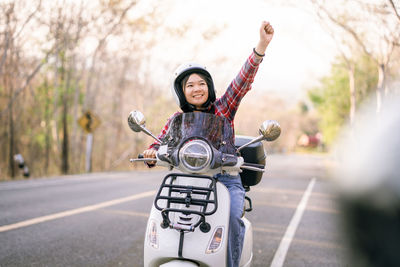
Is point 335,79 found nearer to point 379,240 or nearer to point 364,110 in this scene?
point 364,110

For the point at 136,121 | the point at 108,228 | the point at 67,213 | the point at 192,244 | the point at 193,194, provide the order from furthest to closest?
the point at 67,213, the point at 108,228, the point at 136,121, the point at 193,194, the point at 192,244

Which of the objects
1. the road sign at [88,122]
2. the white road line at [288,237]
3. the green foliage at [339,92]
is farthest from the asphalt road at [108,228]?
the green foliage at [339,92]

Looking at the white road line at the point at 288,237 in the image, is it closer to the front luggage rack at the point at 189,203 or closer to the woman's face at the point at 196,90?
the front luggage rack at the point at 189,203

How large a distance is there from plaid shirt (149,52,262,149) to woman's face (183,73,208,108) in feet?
0.69

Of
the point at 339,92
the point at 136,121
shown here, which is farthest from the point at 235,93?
the point at 339,92

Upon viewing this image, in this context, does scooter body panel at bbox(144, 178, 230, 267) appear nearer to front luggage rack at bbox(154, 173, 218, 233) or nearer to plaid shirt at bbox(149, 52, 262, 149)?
front luggage rack at bbox(154, 173, 218, 233)

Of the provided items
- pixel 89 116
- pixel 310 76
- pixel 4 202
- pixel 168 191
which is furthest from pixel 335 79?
pixel 168 191

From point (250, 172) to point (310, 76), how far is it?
34068mm

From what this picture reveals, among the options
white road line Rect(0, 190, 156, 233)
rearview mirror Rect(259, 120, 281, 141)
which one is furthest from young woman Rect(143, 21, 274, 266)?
white road line Rect(0, 190, 156, 233)

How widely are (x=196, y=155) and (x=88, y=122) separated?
16.2 m

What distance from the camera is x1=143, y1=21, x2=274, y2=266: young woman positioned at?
3.09 metres

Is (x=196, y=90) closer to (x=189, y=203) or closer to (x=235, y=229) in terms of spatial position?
(x=189, y=203)

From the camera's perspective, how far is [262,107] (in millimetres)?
69250

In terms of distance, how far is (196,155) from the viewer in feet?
8.70
